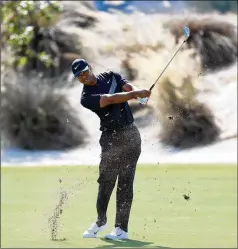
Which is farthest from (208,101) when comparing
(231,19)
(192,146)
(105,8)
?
(105,8)

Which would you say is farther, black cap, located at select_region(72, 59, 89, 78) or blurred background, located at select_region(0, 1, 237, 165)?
blurred background, located at select_region(0, 1, 237, 165)

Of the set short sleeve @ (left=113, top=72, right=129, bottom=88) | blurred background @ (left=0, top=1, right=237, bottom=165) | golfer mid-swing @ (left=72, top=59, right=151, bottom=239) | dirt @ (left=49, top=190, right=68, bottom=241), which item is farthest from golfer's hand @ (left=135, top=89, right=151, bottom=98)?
blurred background @ (left=0, top=1, right=237, bottom=165)

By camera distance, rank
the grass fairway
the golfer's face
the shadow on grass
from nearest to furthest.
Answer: the golfer's face < the shadow on grass < the grass fairway

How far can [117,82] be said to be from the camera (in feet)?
17.4

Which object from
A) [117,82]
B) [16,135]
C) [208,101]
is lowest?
[16,135]

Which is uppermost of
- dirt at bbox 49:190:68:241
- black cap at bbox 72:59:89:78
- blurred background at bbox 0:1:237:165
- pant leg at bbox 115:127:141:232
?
black cap at bbox 72:59:89:78

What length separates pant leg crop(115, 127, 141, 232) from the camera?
5.16m

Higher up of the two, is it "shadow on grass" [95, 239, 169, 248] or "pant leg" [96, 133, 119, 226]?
"pant leg" [96, 133, 119, 226]

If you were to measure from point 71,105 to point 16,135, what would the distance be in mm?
2853

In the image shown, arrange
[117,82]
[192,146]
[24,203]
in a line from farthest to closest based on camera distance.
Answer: [192,146] → [24,203] → [117,82]

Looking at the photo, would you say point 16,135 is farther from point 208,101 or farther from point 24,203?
point 24,203

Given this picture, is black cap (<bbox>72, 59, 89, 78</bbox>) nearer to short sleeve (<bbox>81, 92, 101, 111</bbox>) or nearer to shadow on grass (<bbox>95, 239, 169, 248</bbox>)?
short sleeve (<bbox>81, 92, 101, 111</bbox>)

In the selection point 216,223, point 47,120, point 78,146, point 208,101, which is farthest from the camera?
point 47,120

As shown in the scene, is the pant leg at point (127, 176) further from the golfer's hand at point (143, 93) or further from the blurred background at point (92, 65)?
the blurred background at point (92, 65)
